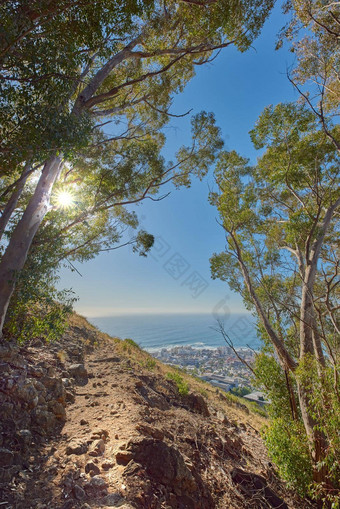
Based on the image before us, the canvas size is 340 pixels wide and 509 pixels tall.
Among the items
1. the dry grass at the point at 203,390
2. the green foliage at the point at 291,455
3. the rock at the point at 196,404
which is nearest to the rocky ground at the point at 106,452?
the green foliage at the point at 291,455

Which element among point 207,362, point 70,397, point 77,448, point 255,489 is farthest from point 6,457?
point 207,362

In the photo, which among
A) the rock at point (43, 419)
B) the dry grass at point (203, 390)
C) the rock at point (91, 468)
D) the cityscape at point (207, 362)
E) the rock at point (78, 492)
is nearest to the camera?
the rock at point (78, 492)

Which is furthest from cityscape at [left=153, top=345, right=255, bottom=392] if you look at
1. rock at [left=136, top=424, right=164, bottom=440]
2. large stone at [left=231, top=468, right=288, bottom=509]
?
rock at [left=136, top=424, right=164, bottom=440]

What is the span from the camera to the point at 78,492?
229cm

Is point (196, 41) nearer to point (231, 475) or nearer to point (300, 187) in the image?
point (300, 187)

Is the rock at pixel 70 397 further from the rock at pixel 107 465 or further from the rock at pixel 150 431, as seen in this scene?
the rock at pixel 107 465

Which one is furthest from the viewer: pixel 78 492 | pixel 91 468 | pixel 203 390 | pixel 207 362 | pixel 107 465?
pixel 207 362

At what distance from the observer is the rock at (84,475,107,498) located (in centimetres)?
232

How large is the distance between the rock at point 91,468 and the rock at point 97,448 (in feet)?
0.74

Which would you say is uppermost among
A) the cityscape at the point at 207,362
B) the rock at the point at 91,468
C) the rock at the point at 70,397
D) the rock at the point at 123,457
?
the rock at the point at 123,457

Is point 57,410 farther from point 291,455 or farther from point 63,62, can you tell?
point 63,62

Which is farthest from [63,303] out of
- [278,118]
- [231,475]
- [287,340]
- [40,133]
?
[278,118]

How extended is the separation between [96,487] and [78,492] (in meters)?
0.19

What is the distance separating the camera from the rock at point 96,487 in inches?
91.3
